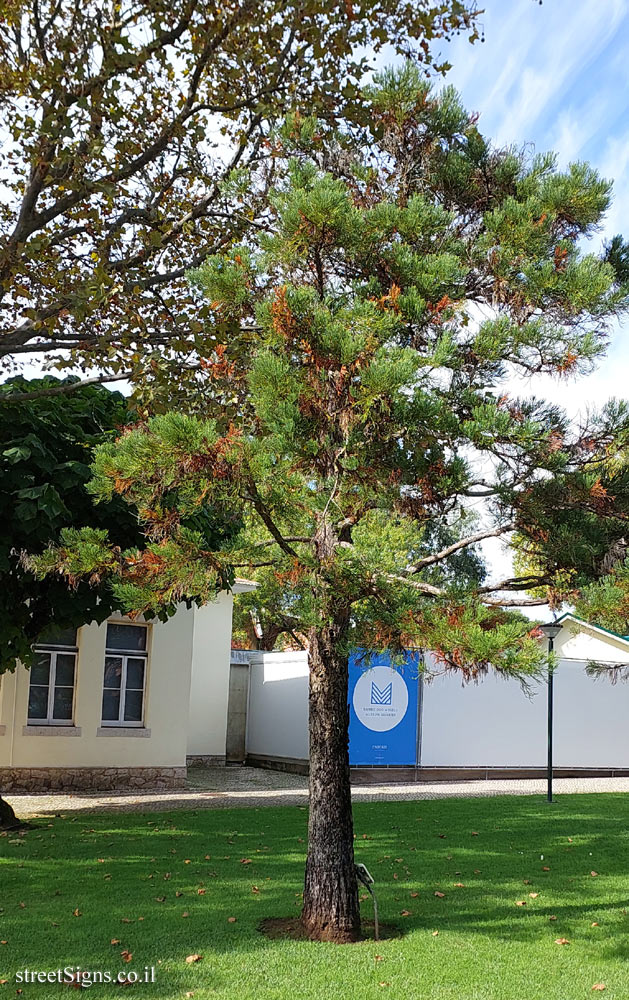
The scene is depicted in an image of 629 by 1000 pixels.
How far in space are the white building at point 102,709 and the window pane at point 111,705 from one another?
17 mm

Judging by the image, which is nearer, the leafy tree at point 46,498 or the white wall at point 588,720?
the leafy tree at point 46,498

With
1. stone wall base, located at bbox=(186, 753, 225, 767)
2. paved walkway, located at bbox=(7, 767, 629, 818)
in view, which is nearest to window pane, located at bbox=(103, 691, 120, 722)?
paved walkway, located at bbox=(7, 767, 629, 818)

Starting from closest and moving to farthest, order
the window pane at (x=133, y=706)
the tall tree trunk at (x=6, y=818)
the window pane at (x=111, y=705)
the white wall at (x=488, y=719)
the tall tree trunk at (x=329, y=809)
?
the tall tree trunk at (x=329, y=809) → the tall tree trunk at (x=6, y=818) → the window pane at (x=111, y=705) → the window pane at (x=133, y=706) → the white wall at (x=488, y=719)

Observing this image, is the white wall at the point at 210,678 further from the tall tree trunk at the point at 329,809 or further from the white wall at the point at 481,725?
the tall tree trunk at the point at 329,809

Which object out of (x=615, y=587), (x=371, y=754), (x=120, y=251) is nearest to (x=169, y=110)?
(x=120, y=251)

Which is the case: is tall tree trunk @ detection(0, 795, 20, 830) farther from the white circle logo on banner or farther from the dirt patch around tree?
the white circle logo on banner

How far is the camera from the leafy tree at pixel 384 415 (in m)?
5.66

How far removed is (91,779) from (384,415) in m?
11.4

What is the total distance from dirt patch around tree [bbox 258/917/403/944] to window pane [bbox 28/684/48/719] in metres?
8.81

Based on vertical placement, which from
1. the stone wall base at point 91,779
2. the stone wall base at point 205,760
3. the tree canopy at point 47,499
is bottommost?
the stone wall base at point 205,760

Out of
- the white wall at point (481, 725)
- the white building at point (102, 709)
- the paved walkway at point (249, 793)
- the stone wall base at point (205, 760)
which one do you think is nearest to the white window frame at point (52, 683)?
the white building at point (102, 709)

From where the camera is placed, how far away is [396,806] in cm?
1348

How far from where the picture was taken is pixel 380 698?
1758cm

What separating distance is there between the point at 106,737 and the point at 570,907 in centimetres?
952
